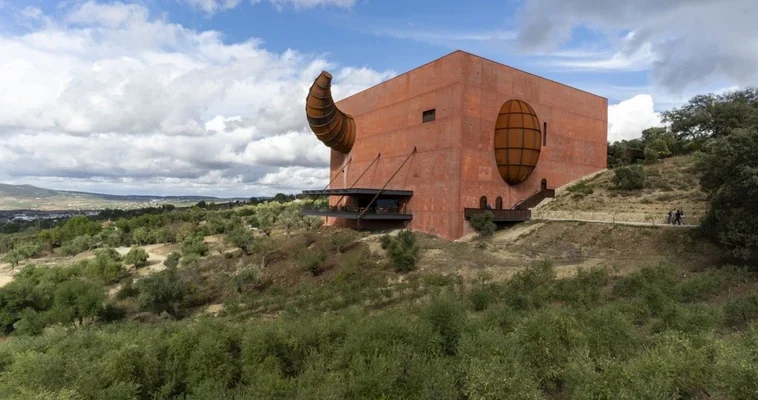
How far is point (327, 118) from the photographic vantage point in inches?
1435

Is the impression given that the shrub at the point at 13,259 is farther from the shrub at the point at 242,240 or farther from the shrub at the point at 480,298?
the shrub at the point at 480,298

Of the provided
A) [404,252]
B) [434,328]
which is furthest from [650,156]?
[434,328]

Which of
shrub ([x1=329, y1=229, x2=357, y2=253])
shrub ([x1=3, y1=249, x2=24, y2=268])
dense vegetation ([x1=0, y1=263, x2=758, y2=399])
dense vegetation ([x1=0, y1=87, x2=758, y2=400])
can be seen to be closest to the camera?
dense vegetation ([x1=0, y1=263, x2=758, y2=399])

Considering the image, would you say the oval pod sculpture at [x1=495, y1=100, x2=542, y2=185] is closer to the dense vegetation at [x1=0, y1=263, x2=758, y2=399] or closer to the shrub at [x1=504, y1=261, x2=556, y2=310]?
the shrub at [x1=504, y1=261, x2=556, y2=310]

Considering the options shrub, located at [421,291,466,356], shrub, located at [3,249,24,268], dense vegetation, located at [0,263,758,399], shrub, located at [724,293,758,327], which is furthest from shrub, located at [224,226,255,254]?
shrub, located at [3,249,24,268]

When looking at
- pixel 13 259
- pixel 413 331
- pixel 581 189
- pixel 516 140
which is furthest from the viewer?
pixel 13 259

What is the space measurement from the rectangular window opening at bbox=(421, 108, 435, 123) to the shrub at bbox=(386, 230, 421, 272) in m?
9.78

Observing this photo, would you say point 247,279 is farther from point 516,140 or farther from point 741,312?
point 741,312

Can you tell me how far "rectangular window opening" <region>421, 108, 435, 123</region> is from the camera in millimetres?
30484

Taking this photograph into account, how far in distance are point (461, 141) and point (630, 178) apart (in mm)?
16113

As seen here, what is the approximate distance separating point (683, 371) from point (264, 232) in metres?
45.3

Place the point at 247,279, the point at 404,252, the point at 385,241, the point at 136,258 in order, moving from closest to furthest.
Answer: the point at 404,252, the point at 247,279, the point at 385,241, the point at 136,258

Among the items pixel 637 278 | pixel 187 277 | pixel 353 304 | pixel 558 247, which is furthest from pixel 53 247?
pixel 637 278

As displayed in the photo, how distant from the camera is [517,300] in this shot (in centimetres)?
1617
